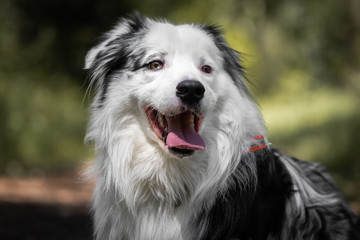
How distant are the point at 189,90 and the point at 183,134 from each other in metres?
0.33

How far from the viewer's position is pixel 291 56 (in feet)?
87.8

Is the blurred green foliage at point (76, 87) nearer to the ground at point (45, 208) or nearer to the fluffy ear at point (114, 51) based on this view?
the ground at point (45, 208)

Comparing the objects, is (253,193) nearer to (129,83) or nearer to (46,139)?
(129,83)

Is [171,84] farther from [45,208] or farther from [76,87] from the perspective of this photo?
[76,87]

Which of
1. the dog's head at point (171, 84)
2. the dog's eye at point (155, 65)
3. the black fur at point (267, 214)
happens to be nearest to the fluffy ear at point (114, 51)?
the dog's head at point (171, 84)

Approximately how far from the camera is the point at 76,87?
484 inches

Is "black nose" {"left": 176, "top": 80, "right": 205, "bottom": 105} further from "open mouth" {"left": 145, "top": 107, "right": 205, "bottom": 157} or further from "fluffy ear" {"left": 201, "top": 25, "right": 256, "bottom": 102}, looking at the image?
"fluffy ear" {"left": 201, "top": 25, "right": 256, "bottom": 102}

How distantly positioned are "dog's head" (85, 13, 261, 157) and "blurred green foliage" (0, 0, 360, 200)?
2251 mm

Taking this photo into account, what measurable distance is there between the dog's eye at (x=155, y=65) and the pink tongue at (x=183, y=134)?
1.24 ft

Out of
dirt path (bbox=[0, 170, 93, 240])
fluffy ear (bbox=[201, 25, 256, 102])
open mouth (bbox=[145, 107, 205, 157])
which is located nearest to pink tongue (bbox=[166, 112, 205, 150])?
open mouth (bbox=[145, 107, 205, 157])

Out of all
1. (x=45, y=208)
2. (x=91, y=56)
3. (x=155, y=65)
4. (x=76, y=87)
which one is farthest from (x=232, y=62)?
(x=76, y=87)

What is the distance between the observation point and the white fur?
325 centimetres

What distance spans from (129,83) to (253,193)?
1.16 meters

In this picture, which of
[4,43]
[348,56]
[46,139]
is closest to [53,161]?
[46,139]
